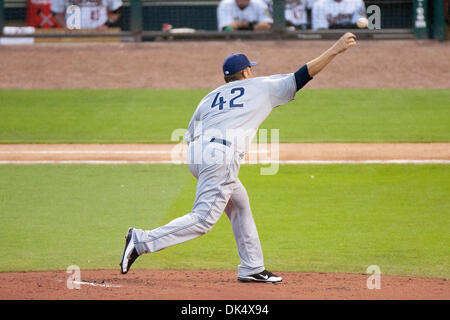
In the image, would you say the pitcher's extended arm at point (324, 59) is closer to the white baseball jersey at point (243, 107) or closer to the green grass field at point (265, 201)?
the white baseball jersey at point (243, 107)

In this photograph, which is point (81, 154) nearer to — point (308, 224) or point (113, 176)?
point (113, 176)

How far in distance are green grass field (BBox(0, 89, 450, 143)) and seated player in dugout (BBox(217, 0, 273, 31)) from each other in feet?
6.42

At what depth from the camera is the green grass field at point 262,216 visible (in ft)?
21.7

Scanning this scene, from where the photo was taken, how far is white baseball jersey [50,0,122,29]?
56.1ft

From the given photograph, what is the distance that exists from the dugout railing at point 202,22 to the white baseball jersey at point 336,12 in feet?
0.65

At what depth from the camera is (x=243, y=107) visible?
18.3 feet

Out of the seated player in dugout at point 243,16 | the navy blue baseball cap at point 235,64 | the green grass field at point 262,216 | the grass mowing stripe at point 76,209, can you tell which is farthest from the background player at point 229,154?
the seated player in dugout at point 243,16

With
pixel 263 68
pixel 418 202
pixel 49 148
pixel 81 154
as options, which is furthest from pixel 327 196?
pixel 263 68

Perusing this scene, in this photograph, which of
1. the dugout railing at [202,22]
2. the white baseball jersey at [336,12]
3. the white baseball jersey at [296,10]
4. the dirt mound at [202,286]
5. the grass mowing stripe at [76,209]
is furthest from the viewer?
the dugout railing at [202,22]

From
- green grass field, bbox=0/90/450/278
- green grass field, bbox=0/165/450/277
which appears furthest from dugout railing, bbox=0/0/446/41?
green grass field, bbox=0/165/450/277

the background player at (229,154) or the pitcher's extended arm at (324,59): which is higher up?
the pitcher's extended arm at (324,59)

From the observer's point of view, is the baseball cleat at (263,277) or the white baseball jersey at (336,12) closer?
the baseball cleat at (263,277)

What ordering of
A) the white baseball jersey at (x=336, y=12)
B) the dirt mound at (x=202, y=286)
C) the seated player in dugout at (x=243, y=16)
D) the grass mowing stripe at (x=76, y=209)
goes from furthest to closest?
1. the seated player in dugout at (x=243, y=16)
2. the white baseball jersey at (x=336, y=12)
3. the grass mowing stripe at (x=76, y=209)
4. the dirt mound at (x=202, y=286)

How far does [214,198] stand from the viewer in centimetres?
547
